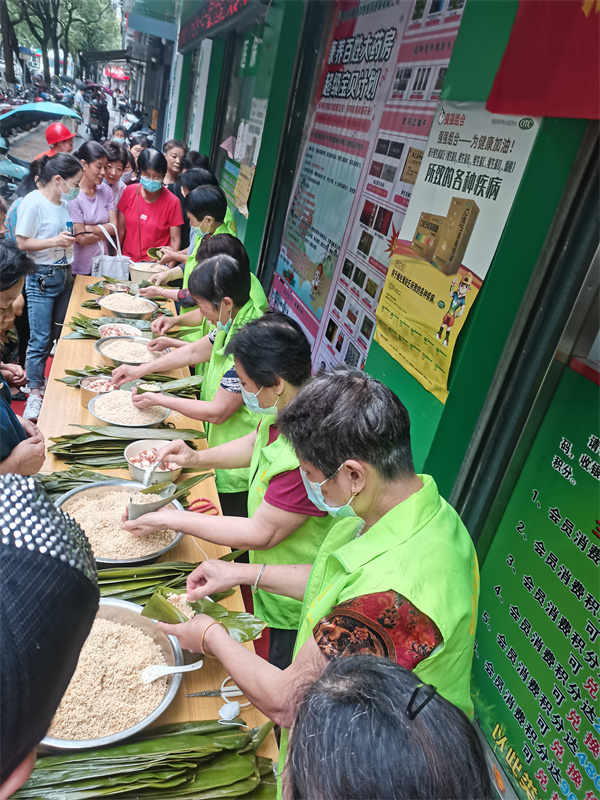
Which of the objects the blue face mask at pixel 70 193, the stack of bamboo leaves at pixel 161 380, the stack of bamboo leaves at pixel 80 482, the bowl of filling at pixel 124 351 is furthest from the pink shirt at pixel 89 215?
the stack of bamboo leaves at pixel 80 482

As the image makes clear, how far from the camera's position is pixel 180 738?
1348 millimetres

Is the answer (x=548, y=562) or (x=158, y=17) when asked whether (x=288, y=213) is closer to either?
(x=548, y=562)

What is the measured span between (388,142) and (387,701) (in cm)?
269

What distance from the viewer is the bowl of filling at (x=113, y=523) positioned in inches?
72.4

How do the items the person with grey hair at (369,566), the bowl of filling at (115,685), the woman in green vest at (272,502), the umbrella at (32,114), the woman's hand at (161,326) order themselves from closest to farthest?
the person with grey hair at (369,566), the bowl of filling at (115,685), the woman in green vest at (272,502), the woman's hand at (161,326), the umbrella at (32,114)

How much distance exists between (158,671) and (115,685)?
0.37ft

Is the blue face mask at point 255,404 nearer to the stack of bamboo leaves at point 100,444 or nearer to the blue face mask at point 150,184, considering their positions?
the stack of bamboo leaves at point 100,444

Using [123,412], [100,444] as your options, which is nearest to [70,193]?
[123,412]

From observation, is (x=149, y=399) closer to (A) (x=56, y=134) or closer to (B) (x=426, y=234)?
(B) (x=426, y=234)

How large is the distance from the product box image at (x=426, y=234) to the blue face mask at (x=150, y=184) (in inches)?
147

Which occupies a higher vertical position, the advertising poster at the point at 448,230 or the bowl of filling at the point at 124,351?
the advertising poster at the point at 448,230

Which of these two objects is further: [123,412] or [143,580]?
[123,412]

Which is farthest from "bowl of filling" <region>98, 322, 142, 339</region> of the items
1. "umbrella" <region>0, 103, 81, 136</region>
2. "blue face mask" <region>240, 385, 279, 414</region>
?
"umbrella" <region>0, 103, 81, 136</region>

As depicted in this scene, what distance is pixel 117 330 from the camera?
3727 mm
